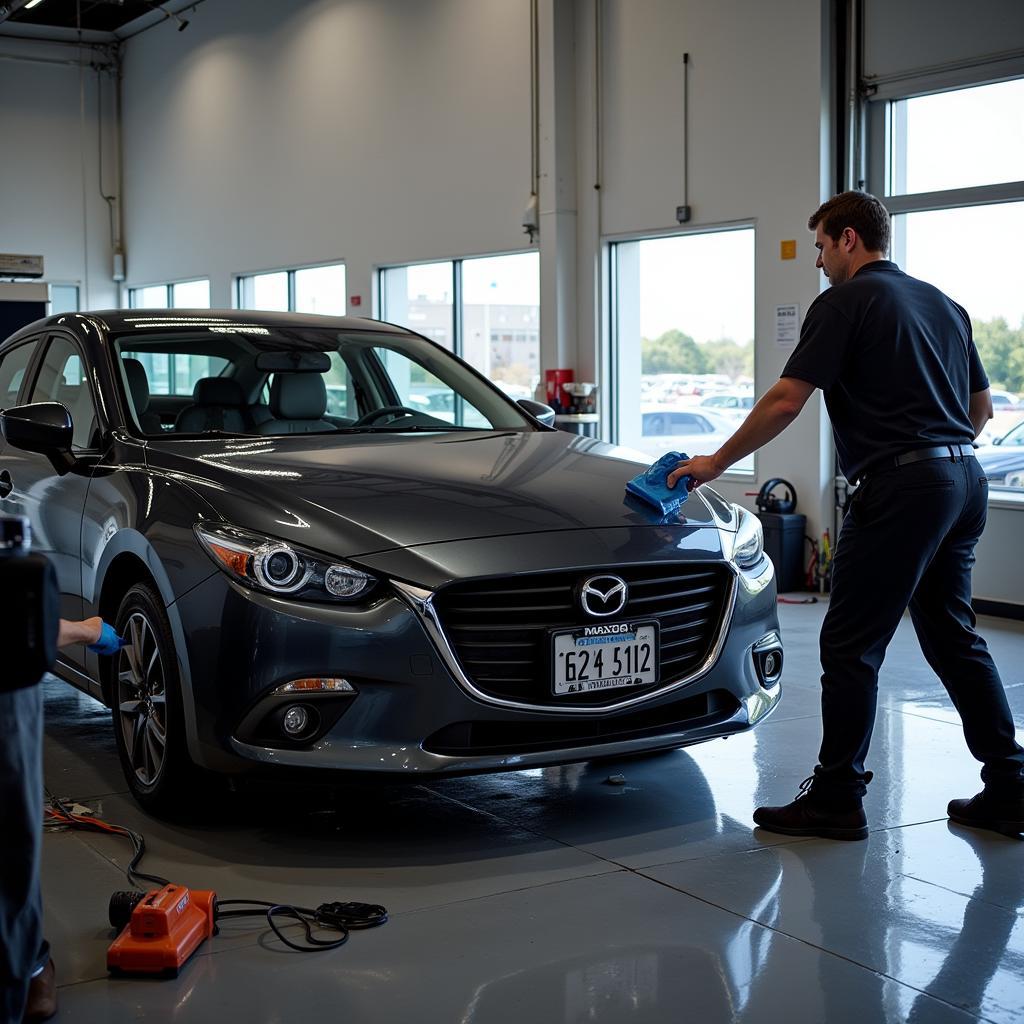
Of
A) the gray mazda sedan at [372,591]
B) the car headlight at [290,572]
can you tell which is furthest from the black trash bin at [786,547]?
the car headlight at [290,572]

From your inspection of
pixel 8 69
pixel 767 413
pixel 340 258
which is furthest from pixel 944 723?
pixel 8 69

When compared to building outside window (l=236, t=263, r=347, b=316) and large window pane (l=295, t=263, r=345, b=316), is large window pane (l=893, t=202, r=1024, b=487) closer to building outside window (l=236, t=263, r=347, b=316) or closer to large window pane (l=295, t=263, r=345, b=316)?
building outside window (l=236, t=263, r=347, b=316)

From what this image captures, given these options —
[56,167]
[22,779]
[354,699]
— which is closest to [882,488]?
[354,699]

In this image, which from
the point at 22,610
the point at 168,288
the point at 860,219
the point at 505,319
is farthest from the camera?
the point at 168,288

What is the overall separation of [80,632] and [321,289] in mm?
12658

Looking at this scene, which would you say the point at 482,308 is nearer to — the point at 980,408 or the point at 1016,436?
the point at 1016,436

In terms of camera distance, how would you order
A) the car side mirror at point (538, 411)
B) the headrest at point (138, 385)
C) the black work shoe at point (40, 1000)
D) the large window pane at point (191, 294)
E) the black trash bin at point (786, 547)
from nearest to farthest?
1. the black work shoe at point (40, 1000)
2. the headrest at point (138, 385)
3. the car side mirror at point (538, 411)
4. the black trash bin at point (786, 547)
5. the large window pane at point (191, 294)

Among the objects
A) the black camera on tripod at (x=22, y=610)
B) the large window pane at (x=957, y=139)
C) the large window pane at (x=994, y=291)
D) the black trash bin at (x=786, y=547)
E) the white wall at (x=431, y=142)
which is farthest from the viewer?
the white wall at (x=431, y=142)

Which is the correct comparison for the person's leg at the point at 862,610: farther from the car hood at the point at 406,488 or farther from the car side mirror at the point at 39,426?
the car side mirror at the point at 39,426

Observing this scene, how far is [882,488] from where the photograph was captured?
3.47m

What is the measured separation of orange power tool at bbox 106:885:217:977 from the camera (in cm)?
271

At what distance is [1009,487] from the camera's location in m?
7.73

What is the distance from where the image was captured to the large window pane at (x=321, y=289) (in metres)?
14.3

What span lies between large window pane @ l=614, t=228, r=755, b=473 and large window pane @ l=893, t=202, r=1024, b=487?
1628 mm
